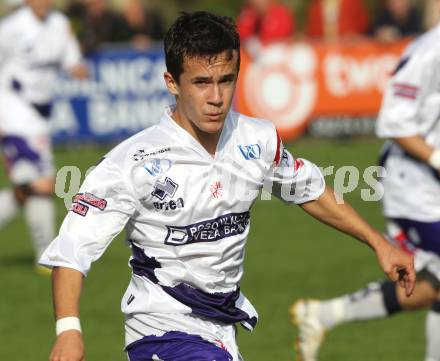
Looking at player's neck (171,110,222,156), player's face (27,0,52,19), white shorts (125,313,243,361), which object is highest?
player's neck (171,110,222,156)

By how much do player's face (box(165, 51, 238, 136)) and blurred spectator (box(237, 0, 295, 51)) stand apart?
41.6ft

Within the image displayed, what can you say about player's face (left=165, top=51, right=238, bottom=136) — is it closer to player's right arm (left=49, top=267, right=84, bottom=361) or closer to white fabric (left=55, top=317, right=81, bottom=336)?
player's right arm (left=49, top=267, right=84, bottom=361)

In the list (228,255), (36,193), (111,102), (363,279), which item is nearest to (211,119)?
(228,255)

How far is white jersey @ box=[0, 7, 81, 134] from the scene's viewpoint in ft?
36.0

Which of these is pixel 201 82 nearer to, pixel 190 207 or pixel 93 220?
pixel 190 207

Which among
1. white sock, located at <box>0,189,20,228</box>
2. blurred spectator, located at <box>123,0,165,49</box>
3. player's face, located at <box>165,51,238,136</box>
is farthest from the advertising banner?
player's face, located at <box>165,51,238,136</box>

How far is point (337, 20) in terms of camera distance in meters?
18.9

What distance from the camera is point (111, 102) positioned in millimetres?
17578

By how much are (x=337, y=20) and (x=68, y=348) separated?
15104mm

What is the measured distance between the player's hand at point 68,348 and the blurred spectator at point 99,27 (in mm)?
13391

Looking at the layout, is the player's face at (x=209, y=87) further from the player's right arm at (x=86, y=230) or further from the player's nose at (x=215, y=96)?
the player's right arm at (x=86, y=230)

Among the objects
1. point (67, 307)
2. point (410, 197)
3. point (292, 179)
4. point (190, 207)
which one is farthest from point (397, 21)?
point (67, 307)

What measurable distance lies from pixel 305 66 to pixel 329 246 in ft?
21.5

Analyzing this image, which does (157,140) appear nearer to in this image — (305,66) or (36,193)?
(36,193)
